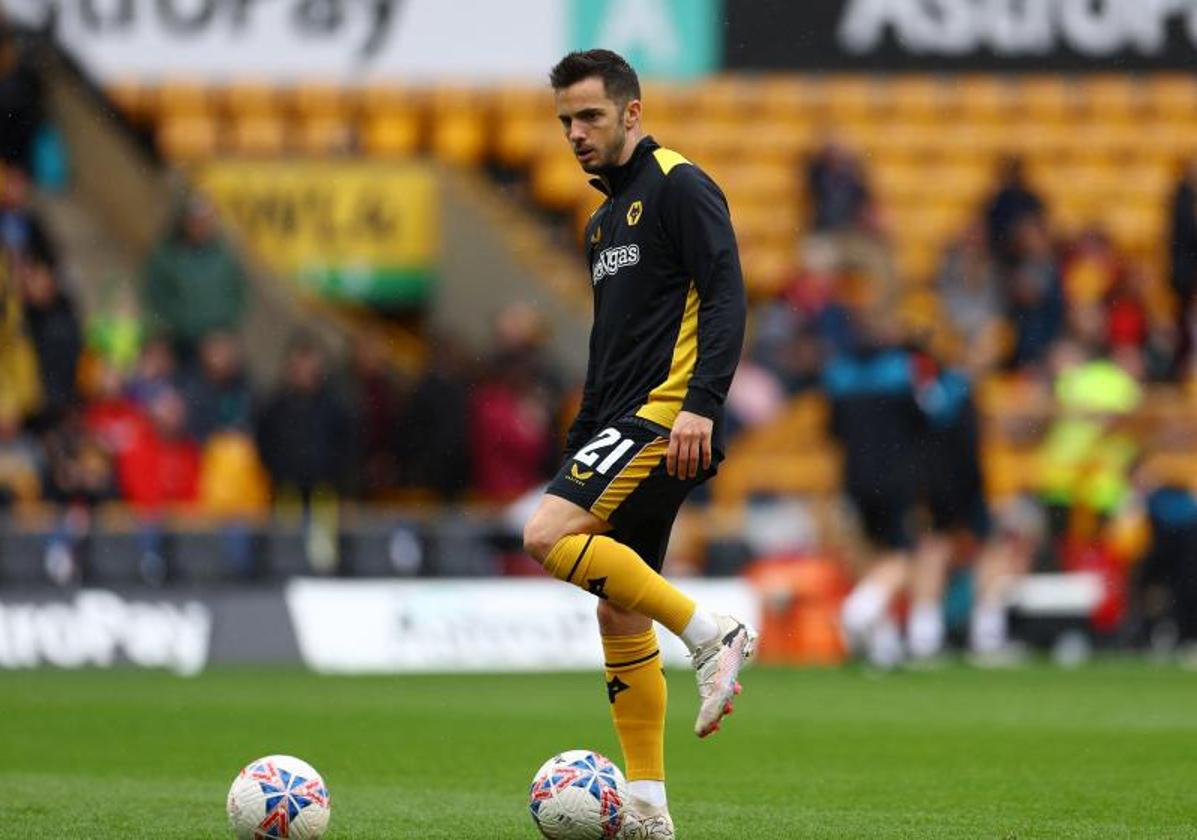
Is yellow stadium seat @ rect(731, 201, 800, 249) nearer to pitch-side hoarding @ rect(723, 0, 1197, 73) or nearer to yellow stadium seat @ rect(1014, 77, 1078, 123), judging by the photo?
pitch-side hoarding @ rect(723, 0, 1197, 73)

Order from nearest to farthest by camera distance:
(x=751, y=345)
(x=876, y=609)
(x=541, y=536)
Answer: (x=541, y=536) < (x=876, y=609) < (x=751, y=345)

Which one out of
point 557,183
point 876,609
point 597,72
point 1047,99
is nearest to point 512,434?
point 876,609

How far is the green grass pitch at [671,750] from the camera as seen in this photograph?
7.63 metres

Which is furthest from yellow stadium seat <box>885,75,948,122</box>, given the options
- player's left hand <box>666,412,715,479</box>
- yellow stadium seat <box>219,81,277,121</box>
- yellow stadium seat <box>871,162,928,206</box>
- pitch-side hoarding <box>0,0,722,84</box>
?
player's left hand <box>666,412,715,479</box>

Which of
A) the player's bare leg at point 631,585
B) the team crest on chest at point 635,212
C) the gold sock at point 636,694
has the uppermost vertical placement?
the team crest on chest at point 635,212

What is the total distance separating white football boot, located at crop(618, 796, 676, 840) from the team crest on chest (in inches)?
65.2

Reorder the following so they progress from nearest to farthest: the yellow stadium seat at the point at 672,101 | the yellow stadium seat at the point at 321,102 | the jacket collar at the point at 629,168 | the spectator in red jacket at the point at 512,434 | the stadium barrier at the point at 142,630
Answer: the jacket collar at the point at 629,168, the stadium barrier at the point at 142,630, the spectator in red jacket at the point at 512,434, the yellow stadium seat at the point at 321,102, the yellow stadium seat at the point at 672,101

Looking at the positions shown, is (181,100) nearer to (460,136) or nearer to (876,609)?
(460,136)

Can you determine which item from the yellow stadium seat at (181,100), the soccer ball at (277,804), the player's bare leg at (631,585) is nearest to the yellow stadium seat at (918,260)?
the yellow stadium seat at (181,100)

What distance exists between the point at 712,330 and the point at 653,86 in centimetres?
1530

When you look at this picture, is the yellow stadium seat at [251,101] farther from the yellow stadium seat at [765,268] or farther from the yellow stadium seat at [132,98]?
the yellow stadium seat at [765,268]

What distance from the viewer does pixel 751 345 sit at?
19688 millimetres

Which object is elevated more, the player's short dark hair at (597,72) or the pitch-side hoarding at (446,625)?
the player's short dark hair at (597,72)

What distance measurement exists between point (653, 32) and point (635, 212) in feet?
47.2
